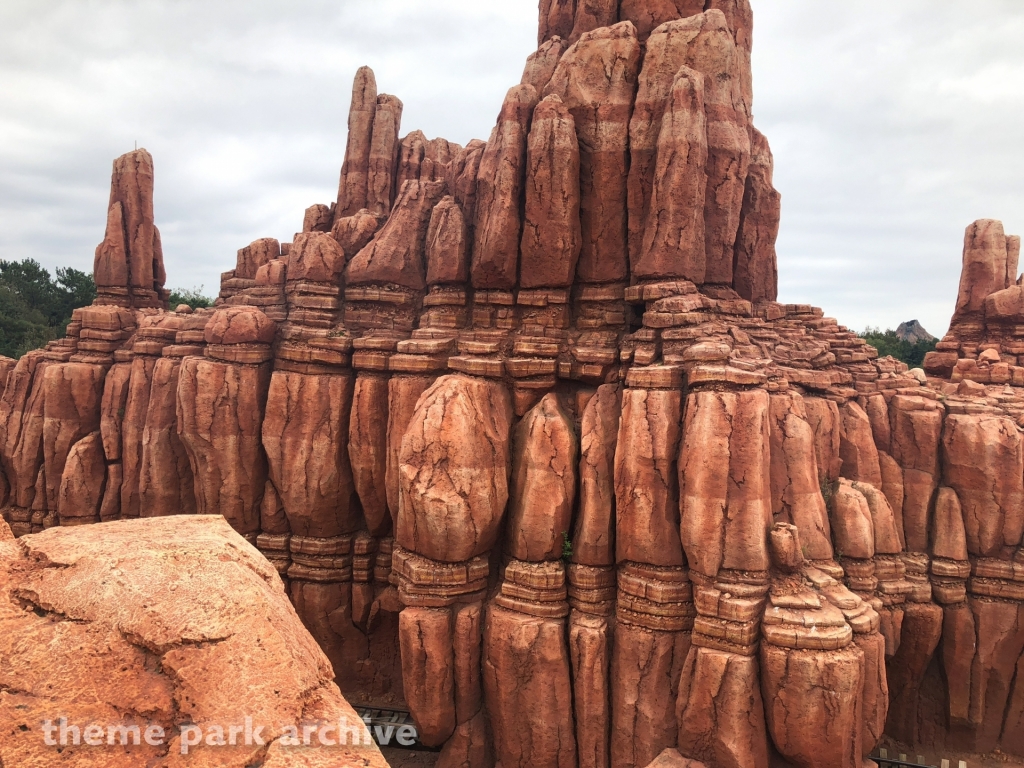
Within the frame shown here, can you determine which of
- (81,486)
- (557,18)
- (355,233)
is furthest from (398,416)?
(557,18)

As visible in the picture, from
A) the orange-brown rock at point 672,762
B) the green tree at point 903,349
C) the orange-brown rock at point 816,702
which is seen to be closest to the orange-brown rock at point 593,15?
the orange-brown rock at point 816,702

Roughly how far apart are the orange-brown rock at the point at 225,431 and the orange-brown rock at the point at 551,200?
8.80 meters

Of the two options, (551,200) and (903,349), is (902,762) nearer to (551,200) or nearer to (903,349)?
(551,200)

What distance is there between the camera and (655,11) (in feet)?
58.4

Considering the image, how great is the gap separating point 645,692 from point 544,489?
484 centimetres

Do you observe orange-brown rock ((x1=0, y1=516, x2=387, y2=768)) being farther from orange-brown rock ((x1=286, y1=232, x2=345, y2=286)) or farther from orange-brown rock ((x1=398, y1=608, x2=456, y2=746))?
orange-brown rock ((x1=286, y1=232, x2=345, y2=286))

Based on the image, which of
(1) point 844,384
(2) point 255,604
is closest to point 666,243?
(1) point 844,384

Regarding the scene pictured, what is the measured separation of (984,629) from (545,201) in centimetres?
1577

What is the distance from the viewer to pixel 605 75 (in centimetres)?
1673

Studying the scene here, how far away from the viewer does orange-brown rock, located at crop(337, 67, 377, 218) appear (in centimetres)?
2733

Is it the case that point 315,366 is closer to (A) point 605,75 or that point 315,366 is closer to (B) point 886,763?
(A) point 605,75

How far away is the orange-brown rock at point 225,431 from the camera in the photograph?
17.9 meters

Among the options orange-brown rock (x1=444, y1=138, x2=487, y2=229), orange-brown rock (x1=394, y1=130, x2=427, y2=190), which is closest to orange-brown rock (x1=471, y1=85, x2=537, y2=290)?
orange-brown rock (x1=444, y1=138, x2=487, y2=229)

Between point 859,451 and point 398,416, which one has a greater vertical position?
point 398,416
